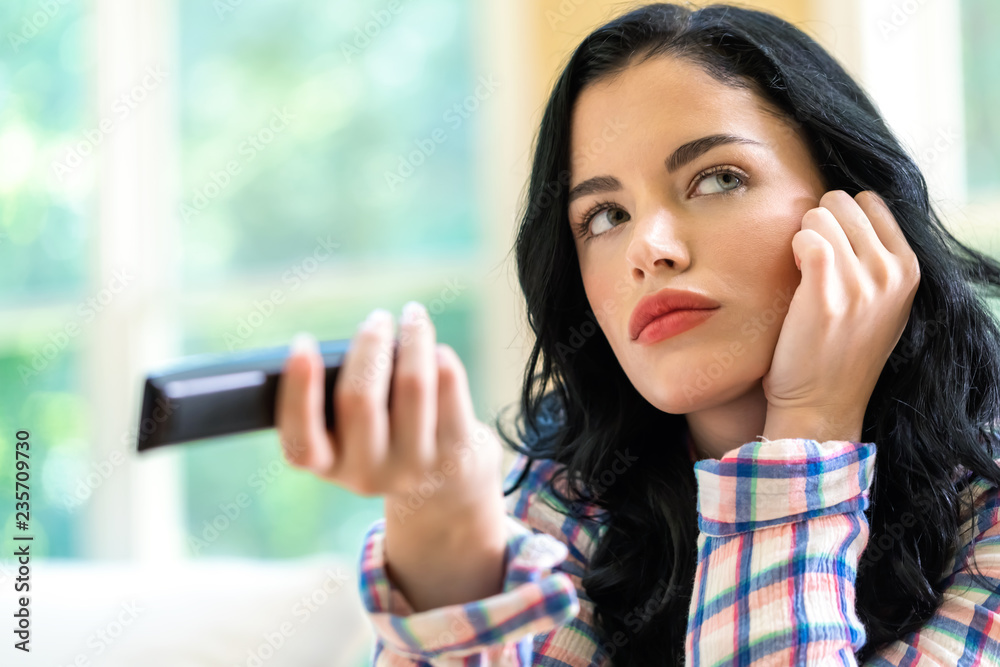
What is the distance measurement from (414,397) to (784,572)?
419mm

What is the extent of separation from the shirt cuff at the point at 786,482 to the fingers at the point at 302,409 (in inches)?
17.1

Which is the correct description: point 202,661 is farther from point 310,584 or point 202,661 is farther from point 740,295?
A: point 740,295

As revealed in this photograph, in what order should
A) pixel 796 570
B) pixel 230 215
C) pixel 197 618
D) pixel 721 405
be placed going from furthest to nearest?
pixel 230 215 < pixel 197 618 < pixel 721 405 < pixel 796 570

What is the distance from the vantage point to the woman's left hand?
80 cm

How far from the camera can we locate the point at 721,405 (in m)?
0.94

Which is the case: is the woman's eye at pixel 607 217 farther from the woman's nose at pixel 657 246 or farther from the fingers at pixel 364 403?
the fingers at pixel 364 403

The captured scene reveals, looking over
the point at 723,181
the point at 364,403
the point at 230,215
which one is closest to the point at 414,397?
the point at 364,403

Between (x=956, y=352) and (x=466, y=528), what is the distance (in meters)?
0.63

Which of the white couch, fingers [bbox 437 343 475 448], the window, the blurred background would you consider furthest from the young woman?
the window

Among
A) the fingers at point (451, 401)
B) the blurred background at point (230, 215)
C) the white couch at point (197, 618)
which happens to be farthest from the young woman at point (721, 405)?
the blurred background at point (230, 215)

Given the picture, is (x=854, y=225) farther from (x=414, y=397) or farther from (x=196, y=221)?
(x=196, y=221)

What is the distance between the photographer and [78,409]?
7.61 feet

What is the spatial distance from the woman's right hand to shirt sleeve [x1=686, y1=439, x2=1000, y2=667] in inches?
9.8

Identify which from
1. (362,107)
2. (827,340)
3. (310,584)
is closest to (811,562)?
(827,340)
